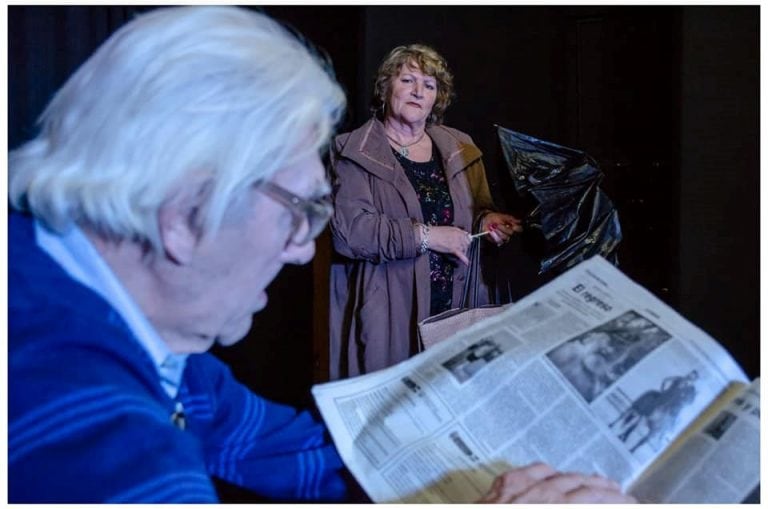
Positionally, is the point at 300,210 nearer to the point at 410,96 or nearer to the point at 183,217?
the point at 183,217

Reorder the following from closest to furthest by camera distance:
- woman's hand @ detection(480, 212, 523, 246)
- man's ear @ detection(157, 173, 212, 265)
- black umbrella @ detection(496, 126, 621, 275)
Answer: man's ear @ detection(157, 173, 212, 265) → black umbrella @ detection(496, 126, 621, 275) → woman's hand @ detection(480, 212, 523, 246)

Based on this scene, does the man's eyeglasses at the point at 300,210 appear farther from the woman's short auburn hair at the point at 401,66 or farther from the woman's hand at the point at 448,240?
the woman's short auburn hair at the point at 401,66

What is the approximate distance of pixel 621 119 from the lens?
252cm

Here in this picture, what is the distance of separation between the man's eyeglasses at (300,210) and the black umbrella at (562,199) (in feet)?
4.03

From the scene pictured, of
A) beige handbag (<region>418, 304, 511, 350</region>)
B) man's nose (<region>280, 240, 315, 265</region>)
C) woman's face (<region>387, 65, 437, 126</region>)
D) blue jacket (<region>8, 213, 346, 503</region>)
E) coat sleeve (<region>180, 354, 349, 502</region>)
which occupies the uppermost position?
woman's face (<region>387, 65, 437, 126</region>)

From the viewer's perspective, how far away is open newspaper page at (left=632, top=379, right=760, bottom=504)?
2.20ft

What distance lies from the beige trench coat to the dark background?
4.6 inches

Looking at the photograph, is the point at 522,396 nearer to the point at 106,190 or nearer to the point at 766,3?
the point at 106,190

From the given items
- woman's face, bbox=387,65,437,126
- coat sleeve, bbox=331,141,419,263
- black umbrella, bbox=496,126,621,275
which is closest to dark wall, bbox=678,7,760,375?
black umbrella, bbox=496,126,621,275

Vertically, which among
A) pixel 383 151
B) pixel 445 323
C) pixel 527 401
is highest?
pixel 383 151

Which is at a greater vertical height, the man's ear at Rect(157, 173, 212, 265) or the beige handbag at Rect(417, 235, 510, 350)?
the man's ear at Rect(157, 173, 212, 265)

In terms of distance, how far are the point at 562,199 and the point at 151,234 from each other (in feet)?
4.47

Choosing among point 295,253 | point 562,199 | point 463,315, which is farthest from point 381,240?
point 295,253

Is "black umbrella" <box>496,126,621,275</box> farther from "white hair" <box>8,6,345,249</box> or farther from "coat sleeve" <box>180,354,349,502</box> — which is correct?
"white hair" <box>8,6,345,249</box>
